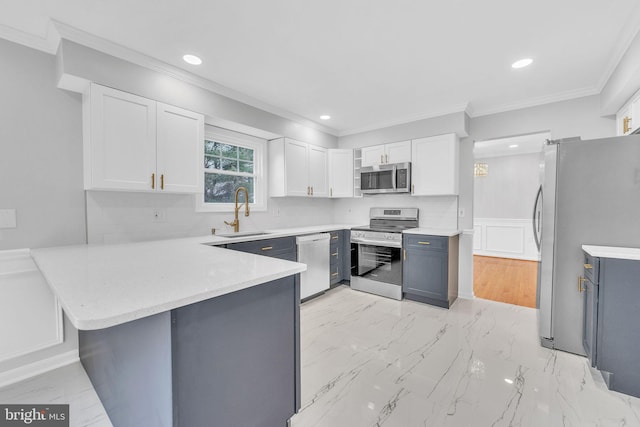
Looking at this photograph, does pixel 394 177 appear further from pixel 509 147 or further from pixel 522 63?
pixel 509 147

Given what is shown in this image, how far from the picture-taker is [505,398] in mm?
1800

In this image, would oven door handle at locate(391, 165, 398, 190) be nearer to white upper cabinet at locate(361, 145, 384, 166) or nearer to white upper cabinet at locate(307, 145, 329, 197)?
white upper cabinet at locate(361, 145, 384, 166)

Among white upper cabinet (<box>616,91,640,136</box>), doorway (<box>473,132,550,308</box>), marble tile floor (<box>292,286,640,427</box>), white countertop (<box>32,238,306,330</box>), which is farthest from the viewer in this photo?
doorway (<box>473,132,550,308</box>)

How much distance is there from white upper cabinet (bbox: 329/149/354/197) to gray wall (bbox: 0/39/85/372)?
310 cm

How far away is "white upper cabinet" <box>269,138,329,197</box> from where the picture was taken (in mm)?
3804

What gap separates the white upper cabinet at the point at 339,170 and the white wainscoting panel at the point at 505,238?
128 inches

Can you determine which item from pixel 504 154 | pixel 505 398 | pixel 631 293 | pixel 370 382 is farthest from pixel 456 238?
pixel 504 154

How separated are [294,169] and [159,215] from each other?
1809mm

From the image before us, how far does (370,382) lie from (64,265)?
6.56ft

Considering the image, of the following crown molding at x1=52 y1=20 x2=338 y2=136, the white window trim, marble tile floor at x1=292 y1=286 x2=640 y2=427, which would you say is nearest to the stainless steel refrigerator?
marble tile floor at x1=292 y1=286 x2=640 y2=427

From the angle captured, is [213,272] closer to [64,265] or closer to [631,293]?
[64,265]

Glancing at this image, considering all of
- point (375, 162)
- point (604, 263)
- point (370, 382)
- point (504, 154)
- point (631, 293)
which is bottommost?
point (370, 382)

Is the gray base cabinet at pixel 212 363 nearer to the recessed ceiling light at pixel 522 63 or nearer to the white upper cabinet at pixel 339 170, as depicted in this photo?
the recessed ceiling light at pixel 522 63

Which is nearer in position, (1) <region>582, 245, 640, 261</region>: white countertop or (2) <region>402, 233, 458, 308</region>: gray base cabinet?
(1) <region>582, 245, 640, 261</region>: white countertop
